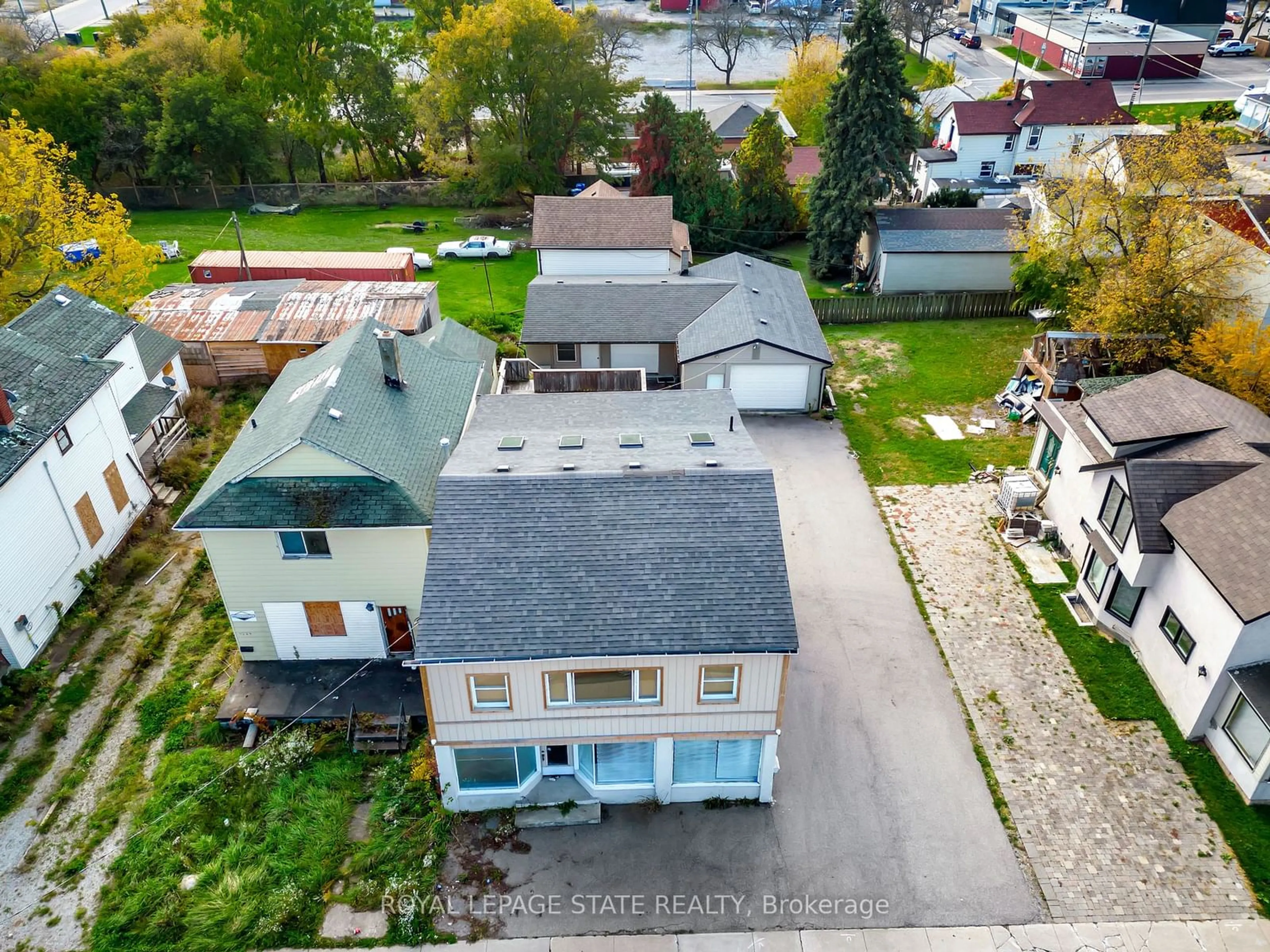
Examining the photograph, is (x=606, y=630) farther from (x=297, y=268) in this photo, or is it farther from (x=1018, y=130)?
(x=1018, y=130)

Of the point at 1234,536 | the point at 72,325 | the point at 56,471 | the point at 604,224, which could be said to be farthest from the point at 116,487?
the point at 1234,536

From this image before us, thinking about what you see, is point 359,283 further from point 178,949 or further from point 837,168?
point 178,949

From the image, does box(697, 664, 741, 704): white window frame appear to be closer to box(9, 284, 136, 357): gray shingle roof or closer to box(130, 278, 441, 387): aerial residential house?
box(9, 284, 136, 357): gray shingle roof

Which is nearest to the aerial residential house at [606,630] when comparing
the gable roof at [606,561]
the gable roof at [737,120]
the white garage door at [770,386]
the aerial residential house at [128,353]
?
the gable roof at [606,561]

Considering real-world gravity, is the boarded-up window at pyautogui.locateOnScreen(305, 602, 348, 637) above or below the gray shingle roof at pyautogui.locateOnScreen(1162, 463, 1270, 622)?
below

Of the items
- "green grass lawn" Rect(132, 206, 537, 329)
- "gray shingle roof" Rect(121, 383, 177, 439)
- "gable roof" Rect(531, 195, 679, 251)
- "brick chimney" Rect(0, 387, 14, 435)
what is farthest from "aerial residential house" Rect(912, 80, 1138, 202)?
"brick chimney" Rect(0, 387, 14, 435)

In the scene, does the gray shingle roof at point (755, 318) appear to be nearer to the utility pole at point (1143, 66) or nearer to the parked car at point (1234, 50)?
the utility pole at point (1143, 66)
